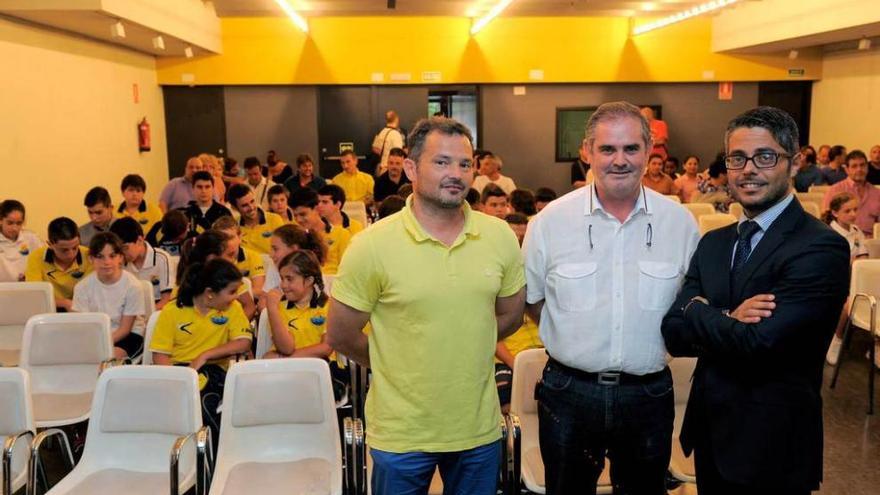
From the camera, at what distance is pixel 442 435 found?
2.17m

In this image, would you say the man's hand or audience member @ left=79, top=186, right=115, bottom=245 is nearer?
the man's hand

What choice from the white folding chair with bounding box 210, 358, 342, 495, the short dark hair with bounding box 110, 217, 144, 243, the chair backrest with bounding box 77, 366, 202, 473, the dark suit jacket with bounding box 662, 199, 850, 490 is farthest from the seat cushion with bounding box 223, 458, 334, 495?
the short dark hair with bounding box 110, 217, 144, 243

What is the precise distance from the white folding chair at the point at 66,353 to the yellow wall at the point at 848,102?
1145cm

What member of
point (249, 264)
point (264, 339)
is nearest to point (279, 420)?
point (264, 339)

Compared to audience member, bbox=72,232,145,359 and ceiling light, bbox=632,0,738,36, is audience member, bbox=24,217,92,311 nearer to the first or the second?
audience member, bbox=72,232,145,359

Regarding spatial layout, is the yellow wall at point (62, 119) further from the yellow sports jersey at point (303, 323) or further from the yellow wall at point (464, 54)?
the yellow sports jersey at point (303, 323)

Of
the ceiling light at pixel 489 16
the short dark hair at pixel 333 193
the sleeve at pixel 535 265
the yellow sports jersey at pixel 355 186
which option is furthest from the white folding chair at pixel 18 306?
the ceiling light at pixel 489 16

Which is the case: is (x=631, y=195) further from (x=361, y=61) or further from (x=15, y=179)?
(x=361, y=61)

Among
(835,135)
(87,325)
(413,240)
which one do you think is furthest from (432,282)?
(835,135)

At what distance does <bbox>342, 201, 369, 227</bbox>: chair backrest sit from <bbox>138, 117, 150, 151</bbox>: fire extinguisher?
461 centimetres

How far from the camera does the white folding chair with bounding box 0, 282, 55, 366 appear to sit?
4.76m

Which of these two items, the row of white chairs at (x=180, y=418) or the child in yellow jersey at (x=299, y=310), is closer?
the row of white chairs at (x=180, y=418)

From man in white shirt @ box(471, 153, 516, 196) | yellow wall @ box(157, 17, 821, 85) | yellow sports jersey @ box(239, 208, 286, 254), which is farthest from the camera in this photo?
yellow wall @ box(157, 17, 821, 85)

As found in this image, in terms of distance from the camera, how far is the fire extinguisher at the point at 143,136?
11570 millimetres
